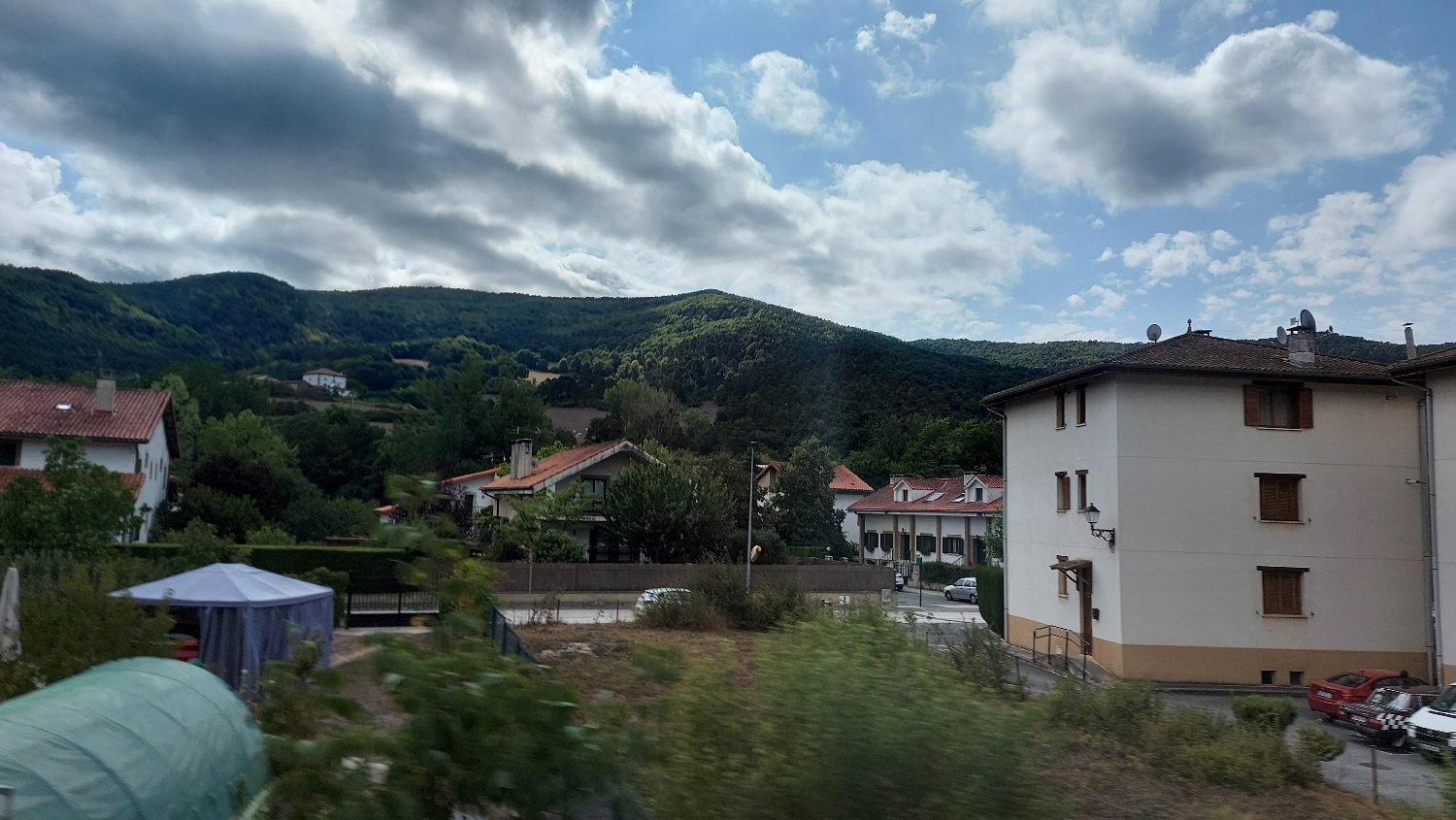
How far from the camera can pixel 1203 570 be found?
22.8m

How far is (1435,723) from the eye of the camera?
49.1ft

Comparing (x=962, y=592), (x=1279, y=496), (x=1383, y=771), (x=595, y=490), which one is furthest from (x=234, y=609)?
(x=962, y=592)

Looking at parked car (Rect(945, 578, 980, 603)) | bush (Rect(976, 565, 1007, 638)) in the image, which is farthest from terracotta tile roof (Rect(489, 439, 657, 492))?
parked car (Rect(945, 578, 980, 603))

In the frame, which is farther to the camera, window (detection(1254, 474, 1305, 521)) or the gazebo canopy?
window (detection(1254, 474, 1305, 521))

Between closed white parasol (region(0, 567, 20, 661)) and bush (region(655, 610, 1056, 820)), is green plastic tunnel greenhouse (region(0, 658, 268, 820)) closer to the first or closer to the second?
bush (region(655, 610, 1056, 820))

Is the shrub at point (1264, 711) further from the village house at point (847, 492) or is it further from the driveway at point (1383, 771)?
the village house at point (847, 492)

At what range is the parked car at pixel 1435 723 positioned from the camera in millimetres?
14500

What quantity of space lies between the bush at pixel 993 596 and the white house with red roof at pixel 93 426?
98.5ft

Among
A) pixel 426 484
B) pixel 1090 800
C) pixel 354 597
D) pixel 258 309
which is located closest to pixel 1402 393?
pixel 1090 800

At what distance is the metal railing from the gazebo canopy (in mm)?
17196

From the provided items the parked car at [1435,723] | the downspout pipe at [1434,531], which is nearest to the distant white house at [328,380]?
the downspout pipe at [1434,531]

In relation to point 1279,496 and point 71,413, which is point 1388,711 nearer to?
point 1279,496

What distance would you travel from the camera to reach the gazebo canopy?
628 inches

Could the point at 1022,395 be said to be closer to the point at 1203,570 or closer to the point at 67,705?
the point at 1203,570
